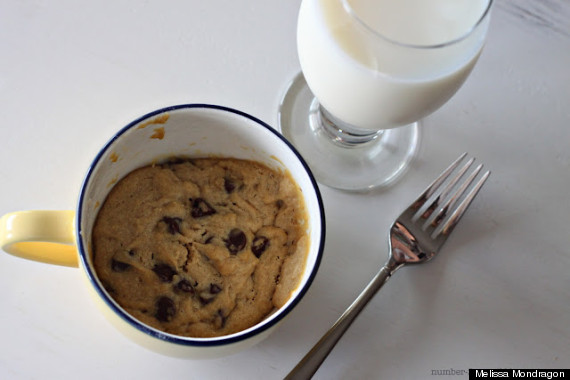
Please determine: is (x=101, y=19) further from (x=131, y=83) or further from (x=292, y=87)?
(x=292, y=87)

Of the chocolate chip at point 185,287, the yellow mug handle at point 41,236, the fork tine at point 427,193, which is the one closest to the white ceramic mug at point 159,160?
the yellow mug handle at point 41,236

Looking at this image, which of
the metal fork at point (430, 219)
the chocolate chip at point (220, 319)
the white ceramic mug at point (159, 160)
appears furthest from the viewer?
the metal fork at point (430, 219)

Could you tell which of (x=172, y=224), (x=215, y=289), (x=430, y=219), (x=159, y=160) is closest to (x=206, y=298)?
(x=215, y=289)

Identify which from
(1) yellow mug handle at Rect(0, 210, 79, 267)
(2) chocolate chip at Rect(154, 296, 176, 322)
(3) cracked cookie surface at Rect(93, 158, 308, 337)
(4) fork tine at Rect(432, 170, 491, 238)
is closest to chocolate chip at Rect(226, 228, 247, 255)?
(3) cracked cookie surface at Rect(93, 158, 308, 337)

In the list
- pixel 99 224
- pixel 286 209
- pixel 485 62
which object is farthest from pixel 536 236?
pixel 99 224

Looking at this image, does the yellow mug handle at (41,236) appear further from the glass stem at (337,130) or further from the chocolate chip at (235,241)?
the glass stem at (337,130)

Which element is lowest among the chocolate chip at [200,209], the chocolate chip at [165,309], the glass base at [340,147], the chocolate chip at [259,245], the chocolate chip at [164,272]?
the chocolate chip at [165,309]

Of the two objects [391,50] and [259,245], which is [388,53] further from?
[259,245]
